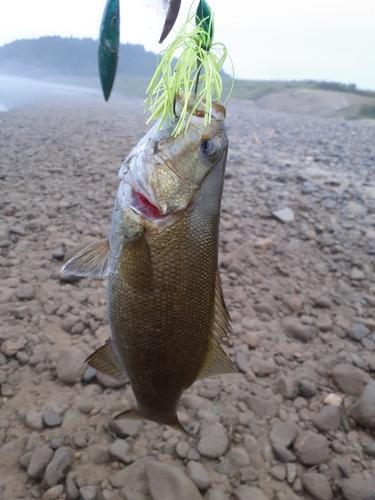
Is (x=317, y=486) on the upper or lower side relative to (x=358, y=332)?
lower

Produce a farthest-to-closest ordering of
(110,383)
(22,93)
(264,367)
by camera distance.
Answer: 1. (22,93)
2. (264,367)
3. (110,383)

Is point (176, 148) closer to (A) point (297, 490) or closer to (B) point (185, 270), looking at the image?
(B) point (185, 270)

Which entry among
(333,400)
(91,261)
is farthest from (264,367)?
(91,261)

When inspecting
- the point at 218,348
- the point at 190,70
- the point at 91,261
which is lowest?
the point at 218,348

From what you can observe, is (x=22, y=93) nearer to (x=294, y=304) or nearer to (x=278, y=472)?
(x=294, y=304)

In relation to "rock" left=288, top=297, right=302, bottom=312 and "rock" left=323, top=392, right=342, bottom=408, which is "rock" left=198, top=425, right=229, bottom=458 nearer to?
"rock" left=323, top=392, right=342, bottom=408
